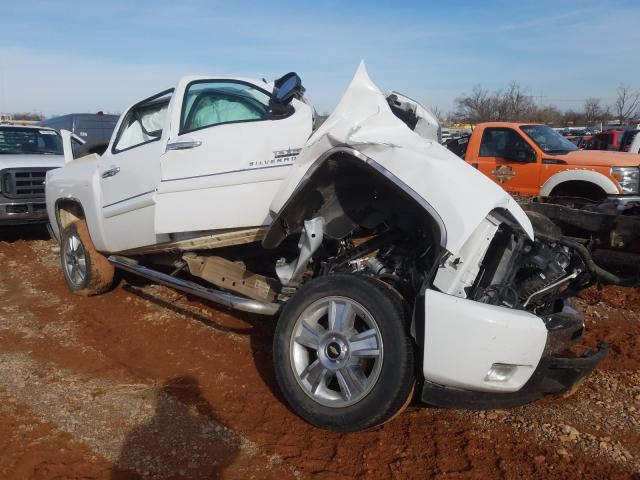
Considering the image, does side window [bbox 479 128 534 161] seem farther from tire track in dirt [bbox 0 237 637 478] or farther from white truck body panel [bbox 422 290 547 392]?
white truck body panel [bbox 422 290 547 392]

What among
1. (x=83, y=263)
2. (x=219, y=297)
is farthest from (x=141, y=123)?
(x=219, y=297)

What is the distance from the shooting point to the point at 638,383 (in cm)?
404

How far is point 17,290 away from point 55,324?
1.80 meters

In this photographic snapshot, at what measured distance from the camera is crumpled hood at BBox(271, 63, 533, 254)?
9.77 feet

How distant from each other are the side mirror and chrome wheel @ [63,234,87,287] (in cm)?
290

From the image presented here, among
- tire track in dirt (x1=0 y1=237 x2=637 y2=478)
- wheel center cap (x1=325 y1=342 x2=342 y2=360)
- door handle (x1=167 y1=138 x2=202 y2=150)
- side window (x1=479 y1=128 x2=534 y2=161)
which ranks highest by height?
door handle (x1=167 y1=138 x2=202 y2=150)

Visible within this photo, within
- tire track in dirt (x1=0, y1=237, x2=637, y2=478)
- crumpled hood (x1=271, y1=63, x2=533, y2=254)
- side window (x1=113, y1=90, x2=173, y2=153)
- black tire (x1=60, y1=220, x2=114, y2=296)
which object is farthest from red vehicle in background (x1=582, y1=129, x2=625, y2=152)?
black tire (x1=60, y1=220, x2=114, y2=296)

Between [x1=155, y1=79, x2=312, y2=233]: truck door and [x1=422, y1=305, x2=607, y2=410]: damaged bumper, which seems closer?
[x1=422, y1=305, x2=607, y2=410]: damaged bumper

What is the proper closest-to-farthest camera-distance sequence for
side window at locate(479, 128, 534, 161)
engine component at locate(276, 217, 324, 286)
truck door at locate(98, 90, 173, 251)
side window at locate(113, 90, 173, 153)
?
1. engine component at locate(276, 217, 324, 286)
2. truck door at locate(98, 90, 173, 251)
3. side window at locate(113, 90, 173, 153)
4. side window at locate(479, 128, 534, 161)

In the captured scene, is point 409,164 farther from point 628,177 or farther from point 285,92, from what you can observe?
point 628,177

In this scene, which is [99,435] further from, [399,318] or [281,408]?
[399,318]

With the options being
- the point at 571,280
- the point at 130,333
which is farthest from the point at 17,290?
the point at 571,280

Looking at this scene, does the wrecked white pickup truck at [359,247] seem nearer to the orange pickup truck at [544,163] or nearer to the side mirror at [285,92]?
the side mirror at [285,92]

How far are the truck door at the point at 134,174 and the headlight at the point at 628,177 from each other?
6.02 meters
